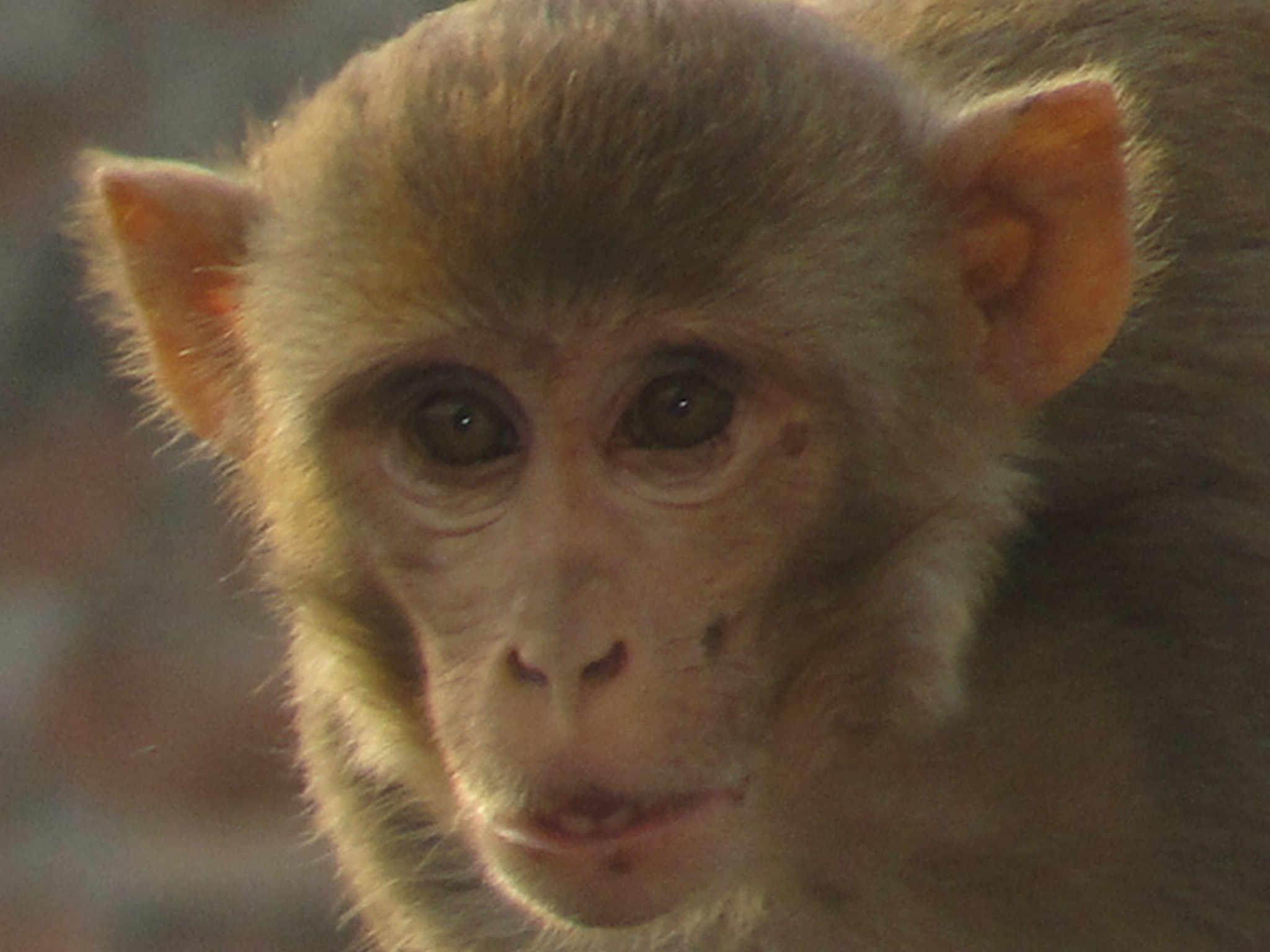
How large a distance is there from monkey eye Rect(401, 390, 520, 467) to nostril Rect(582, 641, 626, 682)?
0.36 metres

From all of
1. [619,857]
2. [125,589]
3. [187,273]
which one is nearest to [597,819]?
[619,857]

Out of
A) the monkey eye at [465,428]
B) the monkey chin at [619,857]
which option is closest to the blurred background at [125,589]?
the monkey eye at [465,428]

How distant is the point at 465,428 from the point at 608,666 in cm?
42

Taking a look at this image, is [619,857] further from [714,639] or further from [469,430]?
[469,430]

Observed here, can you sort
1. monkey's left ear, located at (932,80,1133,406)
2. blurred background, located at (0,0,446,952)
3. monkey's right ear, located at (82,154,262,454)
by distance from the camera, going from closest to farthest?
monkey's left ear, located at (932,80,1133,406) < monkey's right ear, located at (82,154,262,454) < blurred background, located at (0,0,446,952)

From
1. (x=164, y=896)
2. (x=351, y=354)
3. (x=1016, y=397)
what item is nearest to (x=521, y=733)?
(x=351, y=354)

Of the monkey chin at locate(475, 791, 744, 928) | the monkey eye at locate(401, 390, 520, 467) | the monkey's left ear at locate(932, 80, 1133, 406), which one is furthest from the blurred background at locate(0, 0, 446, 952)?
the monkey's left ear at locate(932, 80, 1133, 406)

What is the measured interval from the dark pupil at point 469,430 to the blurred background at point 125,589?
2.07 m

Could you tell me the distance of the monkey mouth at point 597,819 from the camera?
251cm

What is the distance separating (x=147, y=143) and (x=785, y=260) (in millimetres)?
2641

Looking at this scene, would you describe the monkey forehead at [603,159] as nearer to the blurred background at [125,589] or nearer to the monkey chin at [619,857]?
the monkey chin at [619,857]

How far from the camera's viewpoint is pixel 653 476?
2.64m

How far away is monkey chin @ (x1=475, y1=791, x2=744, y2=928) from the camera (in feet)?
8.39

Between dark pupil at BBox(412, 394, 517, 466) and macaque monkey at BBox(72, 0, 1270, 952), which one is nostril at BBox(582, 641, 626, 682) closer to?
macaque monkey at BBox(72, 0, 1270, 952)
